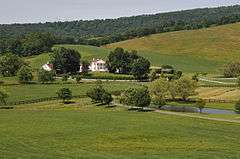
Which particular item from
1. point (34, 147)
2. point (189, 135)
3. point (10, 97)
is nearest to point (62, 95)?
point (10, 97)

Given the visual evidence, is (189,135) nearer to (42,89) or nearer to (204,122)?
(204,122)

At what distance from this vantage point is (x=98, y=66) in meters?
190

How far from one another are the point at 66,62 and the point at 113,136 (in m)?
119

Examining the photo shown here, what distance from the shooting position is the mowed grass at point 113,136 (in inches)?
1937

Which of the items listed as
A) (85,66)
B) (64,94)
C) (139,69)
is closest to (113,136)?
(64,94)

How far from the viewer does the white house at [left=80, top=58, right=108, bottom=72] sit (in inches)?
7426

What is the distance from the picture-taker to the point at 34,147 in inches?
2051

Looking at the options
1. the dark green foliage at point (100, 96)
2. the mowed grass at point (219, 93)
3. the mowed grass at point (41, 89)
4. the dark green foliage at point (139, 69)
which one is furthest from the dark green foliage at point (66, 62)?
the dark green foliage at point (100, 96)

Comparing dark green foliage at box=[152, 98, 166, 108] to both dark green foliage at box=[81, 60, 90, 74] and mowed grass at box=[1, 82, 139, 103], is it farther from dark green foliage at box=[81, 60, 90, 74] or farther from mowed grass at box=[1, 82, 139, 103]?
dark green foliage at box=[81, 60, 90, 74]

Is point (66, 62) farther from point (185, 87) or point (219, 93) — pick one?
point (219, 93)

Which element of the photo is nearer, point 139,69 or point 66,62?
point 139,69

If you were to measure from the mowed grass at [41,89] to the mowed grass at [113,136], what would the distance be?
28598 mm

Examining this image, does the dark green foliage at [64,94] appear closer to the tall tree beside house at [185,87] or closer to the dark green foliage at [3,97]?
the dark green foliage at [3,97]

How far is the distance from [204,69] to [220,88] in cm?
6245
